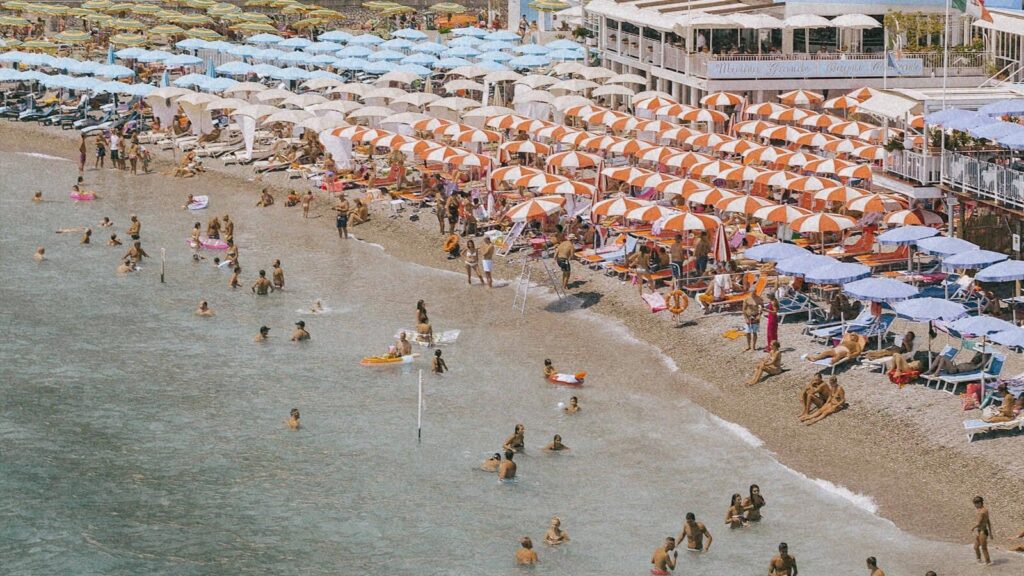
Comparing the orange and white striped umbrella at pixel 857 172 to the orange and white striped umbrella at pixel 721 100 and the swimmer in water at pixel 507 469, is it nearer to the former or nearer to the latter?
the orange and white striped umbrella at pixel 721 100

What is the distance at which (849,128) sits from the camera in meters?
53.1

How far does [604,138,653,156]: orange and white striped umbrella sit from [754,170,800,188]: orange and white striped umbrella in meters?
5.98

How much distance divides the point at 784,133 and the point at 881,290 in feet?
59.7

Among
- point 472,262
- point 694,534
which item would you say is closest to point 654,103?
point 472,262

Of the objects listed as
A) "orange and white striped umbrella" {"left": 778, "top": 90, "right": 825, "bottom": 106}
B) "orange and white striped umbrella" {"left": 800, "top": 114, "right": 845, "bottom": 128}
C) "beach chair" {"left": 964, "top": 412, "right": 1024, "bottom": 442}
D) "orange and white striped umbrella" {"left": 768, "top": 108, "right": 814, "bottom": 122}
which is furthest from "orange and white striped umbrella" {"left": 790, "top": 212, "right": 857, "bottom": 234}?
"orange and white striped umbrella" {"left": 778, "top": 90, "right": 825, "bottom": 106}

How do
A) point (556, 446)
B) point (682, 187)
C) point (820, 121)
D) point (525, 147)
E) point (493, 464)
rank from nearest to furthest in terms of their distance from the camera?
1. point (493, 464)
2. point (556, 446)
3. point (682, 187)
4. point (525, 147)
5. point (820, 121)

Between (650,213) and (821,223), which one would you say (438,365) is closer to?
(650,213)

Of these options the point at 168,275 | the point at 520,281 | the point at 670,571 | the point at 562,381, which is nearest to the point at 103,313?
the point at 168,275

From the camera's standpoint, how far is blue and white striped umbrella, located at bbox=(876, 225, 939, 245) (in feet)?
133

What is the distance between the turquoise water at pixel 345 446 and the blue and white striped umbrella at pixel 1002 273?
6.66 meters

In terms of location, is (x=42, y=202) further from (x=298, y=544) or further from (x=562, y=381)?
(x=298, y=544)

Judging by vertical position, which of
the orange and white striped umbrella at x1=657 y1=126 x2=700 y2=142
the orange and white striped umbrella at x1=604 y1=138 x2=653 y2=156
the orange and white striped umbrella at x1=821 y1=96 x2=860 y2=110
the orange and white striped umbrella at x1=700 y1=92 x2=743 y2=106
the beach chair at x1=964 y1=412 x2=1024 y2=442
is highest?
the orange and white striped umbrella at x1=821 y1=96 x2=860 y2=110

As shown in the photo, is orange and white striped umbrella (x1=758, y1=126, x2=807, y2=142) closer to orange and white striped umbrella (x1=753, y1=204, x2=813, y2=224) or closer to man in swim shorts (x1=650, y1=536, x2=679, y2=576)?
orange and white striped umbrella (x1=753, y1=204, x2=813, y2=224)

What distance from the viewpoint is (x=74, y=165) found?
216 feet
